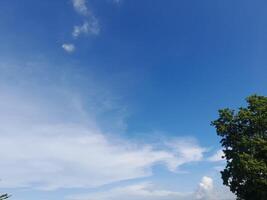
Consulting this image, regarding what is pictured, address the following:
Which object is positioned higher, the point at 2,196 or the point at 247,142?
the point at 247,142

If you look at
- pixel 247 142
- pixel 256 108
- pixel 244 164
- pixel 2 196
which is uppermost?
pixel 256 108

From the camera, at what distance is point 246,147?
4875 cm

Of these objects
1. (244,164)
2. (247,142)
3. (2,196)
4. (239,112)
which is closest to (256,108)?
(239,112)

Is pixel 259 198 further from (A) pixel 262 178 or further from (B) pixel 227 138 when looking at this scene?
(B) pixel 227 138

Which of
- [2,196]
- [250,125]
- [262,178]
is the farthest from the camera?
[250,125]

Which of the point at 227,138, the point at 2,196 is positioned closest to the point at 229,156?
the point at 227,138

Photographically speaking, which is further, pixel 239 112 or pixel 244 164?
pixel 239 112

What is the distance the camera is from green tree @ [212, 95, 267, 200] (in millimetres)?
46500

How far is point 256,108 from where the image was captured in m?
51.3

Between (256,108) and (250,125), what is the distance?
228 cm

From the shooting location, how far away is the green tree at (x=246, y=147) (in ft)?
153

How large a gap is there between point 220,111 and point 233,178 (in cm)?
885

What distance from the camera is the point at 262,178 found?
151 feet

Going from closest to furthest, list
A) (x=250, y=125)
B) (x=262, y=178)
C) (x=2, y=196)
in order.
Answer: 1. (x=2, y=196)
2. (x=262, y=178)
3. (x=250, y=125)
